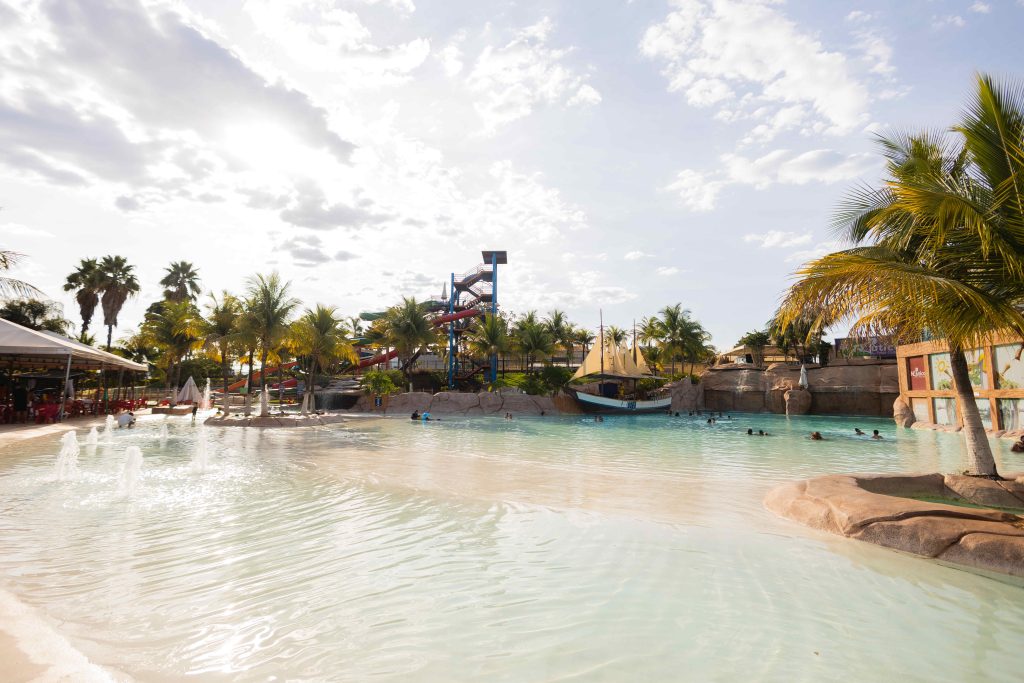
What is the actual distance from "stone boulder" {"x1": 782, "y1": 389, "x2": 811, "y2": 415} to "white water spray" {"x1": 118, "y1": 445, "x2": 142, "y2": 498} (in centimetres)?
4335

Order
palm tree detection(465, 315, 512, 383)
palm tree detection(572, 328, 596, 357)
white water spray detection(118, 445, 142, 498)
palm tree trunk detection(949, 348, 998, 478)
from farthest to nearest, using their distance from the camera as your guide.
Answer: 1. palm tree detection(572, 328, 596, 357)
2. palm tree detection(465, 315, 512, 383)
3. white water spray detection(118, 445, 142, 498)
4. palm tree trunk detection(949, 348, 998, 478)

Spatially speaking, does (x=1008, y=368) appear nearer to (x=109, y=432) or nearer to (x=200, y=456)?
(x=200, y=456)

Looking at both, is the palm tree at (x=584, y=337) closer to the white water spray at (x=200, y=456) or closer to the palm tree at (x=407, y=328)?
the palm tree at (x=407, y=328)

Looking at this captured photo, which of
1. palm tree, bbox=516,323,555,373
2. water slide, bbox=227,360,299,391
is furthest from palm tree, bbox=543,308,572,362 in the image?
water slide, bbox=227,360,299,391

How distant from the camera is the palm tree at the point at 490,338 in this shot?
151 feet

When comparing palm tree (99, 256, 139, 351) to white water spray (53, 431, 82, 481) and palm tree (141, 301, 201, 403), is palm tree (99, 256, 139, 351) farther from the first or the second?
white water spray (53, 431, 82, 481)

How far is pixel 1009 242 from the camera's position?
6047 millimetres

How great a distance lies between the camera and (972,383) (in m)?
22.7

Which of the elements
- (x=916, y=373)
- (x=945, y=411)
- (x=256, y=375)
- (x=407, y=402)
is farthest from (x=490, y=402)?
(x=256, y=375)

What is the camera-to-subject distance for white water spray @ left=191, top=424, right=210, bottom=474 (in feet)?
38.3

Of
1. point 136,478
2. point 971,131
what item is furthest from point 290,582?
point 971,131

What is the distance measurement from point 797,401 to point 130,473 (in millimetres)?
45116

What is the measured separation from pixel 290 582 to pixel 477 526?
2.72 meters

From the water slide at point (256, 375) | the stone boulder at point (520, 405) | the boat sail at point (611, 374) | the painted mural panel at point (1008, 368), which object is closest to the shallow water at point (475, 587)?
the painted mural panel at point (1008, 368)
